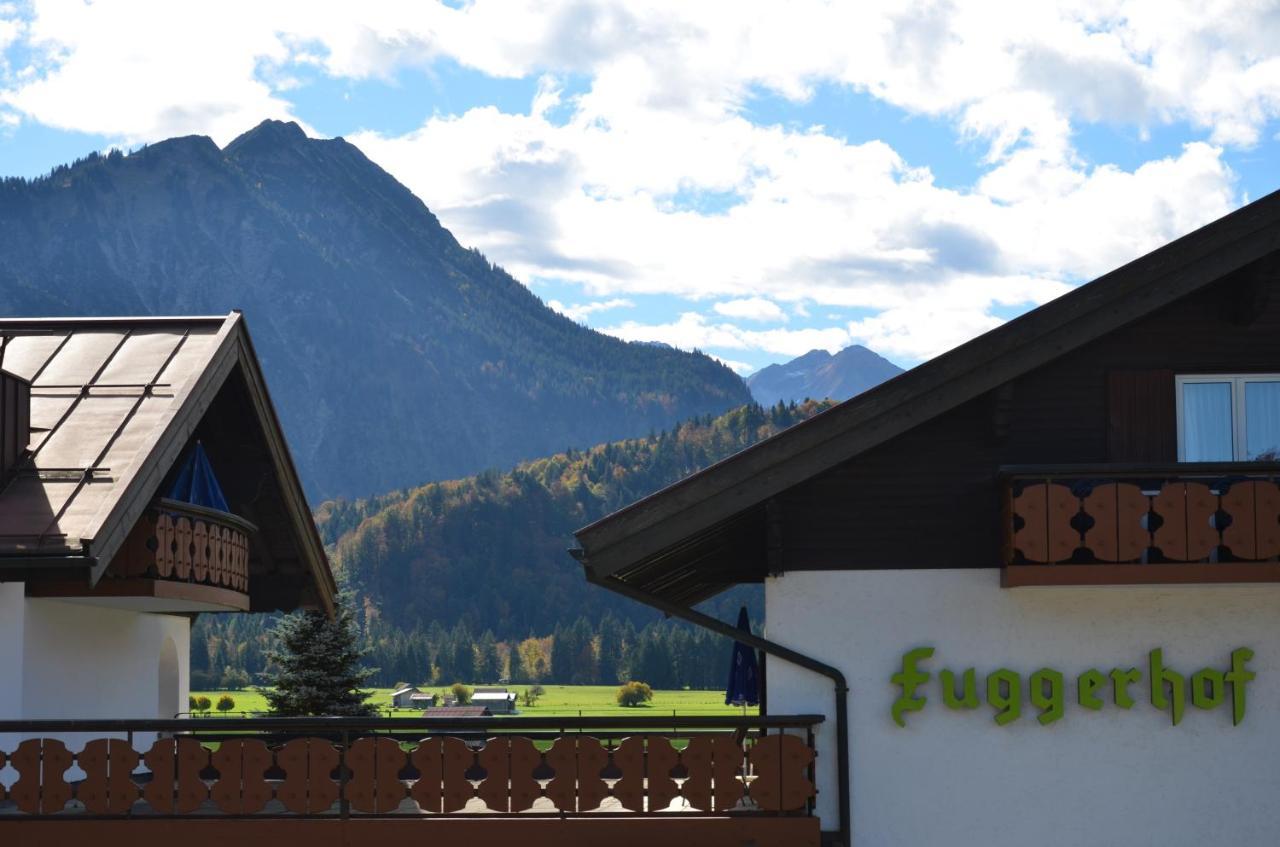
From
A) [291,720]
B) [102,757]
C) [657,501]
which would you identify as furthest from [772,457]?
[102,757]

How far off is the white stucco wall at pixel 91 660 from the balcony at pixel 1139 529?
11.4 metres

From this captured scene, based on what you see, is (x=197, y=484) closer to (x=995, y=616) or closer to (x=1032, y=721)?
(x=995, y=616)

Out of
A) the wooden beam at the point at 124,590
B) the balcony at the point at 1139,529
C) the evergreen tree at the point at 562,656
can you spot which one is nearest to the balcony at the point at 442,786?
the balcony at the point at 1139,529

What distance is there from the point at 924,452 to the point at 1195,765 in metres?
3.97

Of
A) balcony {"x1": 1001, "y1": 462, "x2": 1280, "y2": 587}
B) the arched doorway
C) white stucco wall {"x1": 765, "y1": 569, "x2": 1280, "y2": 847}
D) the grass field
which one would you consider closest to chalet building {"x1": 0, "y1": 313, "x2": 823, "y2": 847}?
white stucco wall {"x1": 765, "y1": 569, "x2": 1280, "y2": 847}

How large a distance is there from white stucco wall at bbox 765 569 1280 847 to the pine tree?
25924 mm

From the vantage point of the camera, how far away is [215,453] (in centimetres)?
2342

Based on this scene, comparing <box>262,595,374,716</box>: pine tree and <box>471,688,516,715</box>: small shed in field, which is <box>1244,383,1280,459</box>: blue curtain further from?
<box>471,688,516,715</box>: small shed in field

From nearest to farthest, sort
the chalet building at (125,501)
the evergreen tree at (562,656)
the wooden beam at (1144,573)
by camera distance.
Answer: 1. the wooden beam at (1144,573)
2. the chalet building at (125,501)
3. the evergreen tree at (562,656)

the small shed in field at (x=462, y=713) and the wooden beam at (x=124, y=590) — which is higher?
the wooden beam at (x=124, y=590)

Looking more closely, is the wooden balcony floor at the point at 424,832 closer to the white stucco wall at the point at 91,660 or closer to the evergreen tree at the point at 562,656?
the white stucco wall at the point at 91,660

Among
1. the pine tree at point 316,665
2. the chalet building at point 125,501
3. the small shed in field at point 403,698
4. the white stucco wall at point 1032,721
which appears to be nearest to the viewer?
the white stucco wall at point 1032,721

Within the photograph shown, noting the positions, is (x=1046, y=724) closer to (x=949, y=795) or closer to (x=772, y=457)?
(x=949, y=795)

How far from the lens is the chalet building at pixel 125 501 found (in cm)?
1722
